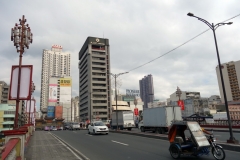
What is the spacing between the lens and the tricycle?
8.67 m

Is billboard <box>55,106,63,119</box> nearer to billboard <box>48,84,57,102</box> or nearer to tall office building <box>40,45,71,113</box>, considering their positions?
billboard <box>48,84,57,102</box>

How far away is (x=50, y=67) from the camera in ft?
629

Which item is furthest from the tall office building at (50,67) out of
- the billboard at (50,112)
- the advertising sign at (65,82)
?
the billboard at (50,112)

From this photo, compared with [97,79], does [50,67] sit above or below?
above

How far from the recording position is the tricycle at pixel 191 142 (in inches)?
341

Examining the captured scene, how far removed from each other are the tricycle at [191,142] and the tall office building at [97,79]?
318 feet

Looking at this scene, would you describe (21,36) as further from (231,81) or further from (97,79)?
(231,81)

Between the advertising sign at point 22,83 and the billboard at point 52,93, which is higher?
the billboard at point 52,93

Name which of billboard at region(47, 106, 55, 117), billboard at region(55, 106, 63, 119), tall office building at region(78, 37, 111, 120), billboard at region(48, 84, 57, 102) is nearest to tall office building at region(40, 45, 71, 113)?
billboard at region(48, 84, 57, 102)

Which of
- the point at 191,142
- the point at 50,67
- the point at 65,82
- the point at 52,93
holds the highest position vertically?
the point at 50,67

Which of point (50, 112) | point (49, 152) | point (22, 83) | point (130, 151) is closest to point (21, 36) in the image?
point (22, 83)

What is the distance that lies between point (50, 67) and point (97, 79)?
3784 inches

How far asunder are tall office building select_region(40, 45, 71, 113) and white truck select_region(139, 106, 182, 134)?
573ft

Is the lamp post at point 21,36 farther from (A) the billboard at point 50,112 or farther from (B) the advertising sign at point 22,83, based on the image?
(A) the billboard at point 50,112
